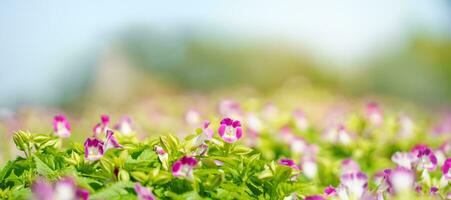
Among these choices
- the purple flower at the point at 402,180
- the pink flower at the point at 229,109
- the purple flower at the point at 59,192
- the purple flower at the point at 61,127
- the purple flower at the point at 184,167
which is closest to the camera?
the purple flower at the point at 59,192

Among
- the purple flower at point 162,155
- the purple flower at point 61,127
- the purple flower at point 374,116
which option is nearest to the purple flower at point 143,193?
the purple flower at point 162,155

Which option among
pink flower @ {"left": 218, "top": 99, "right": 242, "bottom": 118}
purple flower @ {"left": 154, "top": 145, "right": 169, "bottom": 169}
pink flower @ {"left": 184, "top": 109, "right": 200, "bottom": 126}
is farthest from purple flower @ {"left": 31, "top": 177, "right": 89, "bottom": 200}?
pink flower @ {"left": 184, "top": 109, "right": 200, "bottom": 126}

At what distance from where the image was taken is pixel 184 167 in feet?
6.53

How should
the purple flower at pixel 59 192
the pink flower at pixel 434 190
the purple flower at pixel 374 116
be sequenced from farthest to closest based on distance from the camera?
the purple flower at pixel 374 116 → the pink flower at pixel 434 190 → the purple flower at pixel 59 192

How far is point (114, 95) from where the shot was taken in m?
14.8

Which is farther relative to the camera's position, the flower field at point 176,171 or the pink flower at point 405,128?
the pink flower at point 405,128

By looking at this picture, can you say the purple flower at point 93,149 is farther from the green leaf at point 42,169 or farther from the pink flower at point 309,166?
the pink flower at point 309,166

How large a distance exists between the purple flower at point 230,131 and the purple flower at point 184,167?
0.31 meters

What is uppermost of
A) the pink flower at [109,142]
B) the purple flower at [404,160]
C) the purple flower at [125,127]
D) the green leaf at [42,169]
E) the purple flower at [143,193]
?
the purple flower at [404,160]

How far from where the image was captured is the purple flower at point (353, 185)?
7.11 feet

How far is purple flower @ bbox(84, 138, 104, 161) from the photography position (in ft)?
7.00

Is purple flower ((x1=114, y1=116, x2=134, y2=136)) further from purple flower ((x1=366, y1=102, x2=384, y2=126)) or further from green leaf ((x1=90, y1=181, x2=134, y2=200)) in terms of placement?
purple flower ((x1=366, y1=102, x2=384, y2=126))

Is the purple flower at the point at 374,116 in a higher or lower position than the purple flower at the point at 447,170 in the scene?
higher

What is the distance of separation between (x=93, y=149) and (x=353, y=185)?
0.81m
